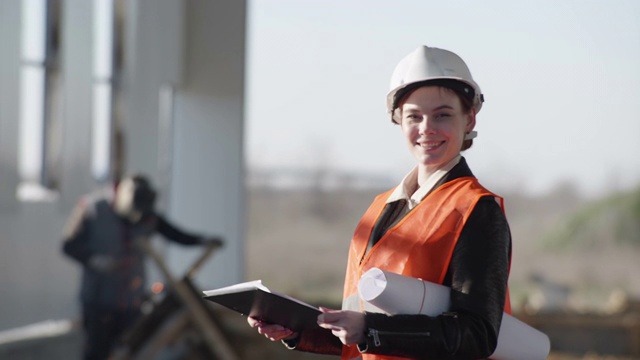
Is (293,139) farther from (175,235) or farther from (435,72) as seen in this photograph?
(435,72)

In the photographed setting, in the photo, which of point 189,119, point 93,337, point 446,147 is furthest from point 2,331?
point 446,147

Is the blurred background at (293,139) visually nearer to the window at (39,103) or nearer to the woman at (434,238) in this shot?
the window at (39,103)

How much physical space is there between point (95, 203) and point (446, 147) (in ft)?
18.4

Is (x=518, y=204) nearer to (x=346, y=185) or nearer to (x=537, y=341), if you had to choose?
(x=346, y=185)

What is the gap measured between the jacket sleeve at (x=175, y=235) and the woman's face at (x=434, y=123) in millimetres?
5642

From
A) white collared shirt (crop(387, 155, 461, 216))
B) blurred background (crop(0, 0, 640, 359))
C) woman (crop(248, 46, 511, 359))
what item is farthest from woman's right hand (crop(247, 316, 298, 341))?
blurred background (crop(0, 0, 640, 359))

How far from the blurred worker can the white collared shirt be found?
5265mm

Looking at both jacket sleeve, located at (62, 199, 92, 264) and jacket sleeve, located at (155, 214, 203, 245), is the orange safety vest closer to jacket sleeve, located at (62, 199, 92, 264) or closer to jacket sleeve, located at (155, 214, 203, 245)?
jacket sleeve, located at (62, 199, 92, 264)

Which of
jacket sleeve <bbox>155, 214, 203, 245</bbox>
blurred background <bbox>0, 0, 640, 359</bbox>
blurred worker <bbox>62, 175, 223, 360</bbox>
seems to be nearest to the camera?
blurred worker <bbox>62, 175, 223, 360</bbox>

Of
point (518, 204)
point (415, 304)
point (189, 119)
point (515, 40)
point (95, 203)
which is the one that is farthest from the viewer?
point (518, 204)

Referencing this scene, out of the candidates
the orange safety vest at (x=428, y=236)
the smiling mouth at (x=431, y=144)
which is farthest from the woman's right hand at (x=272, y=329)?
the smiling mouth at (x=431, y=144)

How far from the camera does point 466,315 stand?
65.3 inches

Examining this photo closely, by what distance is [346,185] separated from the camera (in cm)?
2366

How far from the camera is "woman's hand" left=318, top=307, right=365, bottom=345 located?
5.41 ft
